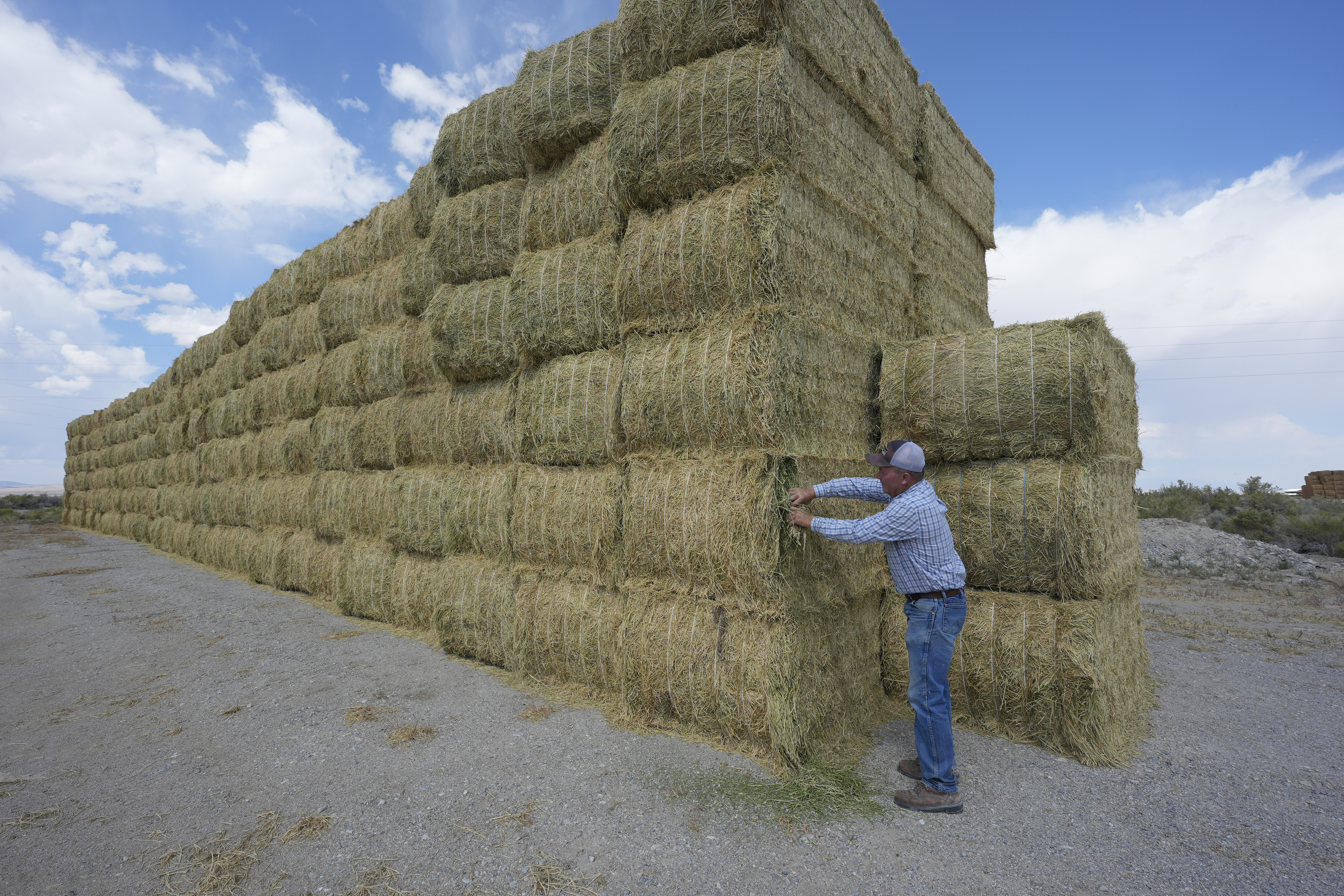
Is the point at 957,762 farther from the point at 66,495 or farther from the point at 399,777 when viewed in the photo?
the point at 66,495

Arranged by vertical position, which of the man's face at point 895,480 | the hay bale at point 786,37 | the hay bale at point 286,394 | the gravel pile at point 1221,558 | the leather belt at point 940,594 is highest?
the hay bale at point 786,37

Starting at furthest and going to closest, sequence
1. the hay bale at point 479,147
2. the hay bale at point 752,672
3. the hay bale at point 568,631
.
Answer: the hay bale at point 479,147 → the hay bale at point 568,631 → the hay bale at point 752,672

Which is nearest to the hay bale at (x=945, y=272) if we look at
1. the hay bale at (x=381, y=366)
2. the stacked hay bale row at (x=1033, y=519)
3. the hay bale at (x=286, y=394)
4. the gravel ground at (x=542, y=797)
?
the stacked hay bale row at (x=1033, y=519)

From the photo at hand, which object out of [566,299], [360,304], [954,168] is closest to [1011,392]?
[566,299]

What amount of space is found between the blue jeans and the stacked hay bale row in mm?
1022

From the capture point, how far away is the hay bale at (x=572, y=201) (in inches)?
241

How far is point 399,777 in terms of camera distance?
4246 millimetres

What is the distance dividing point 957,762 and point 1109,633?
169 cm

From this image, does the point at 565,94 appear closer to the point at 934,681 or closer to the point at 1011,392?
the point at 1011,392

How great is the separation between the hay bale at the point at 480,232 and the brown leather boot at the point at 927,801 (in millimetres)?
6155

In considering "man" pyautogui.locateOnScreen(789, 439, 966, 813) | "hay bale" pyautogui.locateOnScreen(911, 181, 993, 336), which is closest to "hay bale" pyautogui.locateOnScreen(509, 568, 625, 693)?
"man" pyautogui.locateOnScreen(789, 439, 966, 813)

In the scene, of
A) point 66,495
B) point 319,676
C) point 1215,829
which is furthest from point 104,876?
point 66,495

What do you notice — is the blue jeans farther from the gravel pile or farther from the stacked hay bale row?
the gravel pile

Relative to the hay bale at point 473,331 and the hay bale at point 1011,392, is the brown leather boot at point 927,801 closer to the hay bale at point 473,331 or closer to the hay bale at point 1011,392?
the hay bale at point 1011,392
